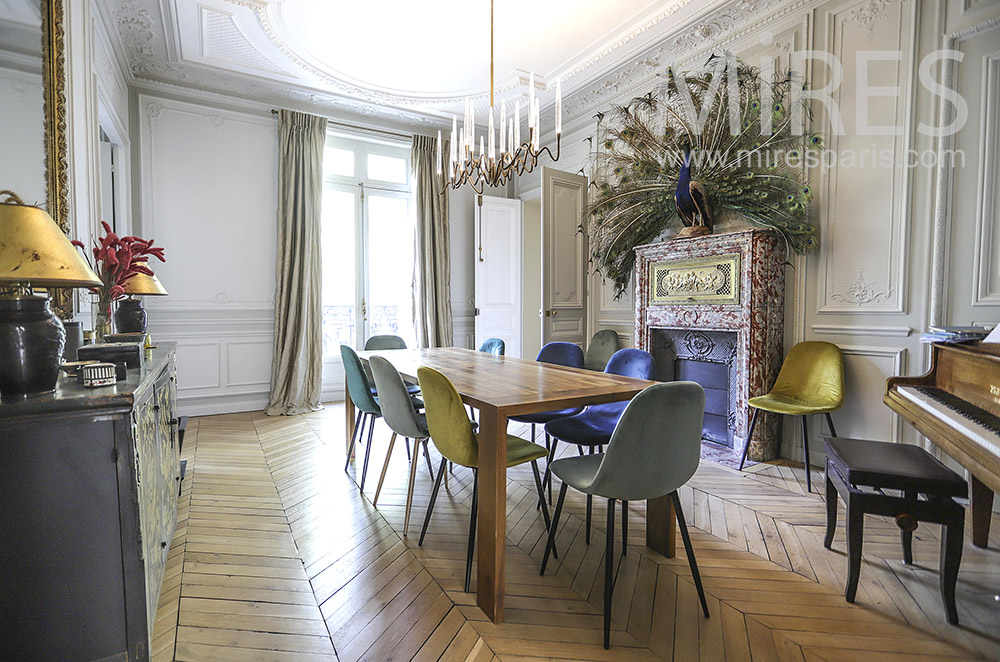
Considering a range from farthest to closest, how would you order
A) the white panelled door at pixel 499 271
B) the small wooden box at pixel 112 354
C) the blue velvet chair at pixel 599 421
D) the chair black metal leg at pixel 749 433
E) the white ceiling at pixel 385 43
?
1. the white panelled door at pixel 499 271
2. the white ceiling at pixel 385 43
3. the chair black metal leg at pixel 749 433
4. the blue velvet chair at pixel 599 421
5. the small wooden box at pixel 112 354

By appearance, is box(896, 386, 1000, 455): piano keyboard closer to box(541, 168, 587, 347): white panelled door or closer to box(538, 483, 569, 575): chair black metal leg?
box(538, 483, 569, 575): chair black metal leg

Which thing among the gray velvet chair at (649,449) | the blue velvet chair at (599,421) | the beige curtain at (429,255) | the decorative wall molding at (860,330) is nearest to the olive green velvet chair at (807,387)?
the decorative wall molding at (860,330)

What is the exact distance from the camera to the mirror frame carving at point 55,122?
2.03 metres

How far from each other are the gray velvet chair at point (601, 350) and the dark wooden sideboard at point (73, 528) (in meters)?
3.36

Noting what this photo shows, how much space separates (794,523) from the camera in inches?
93.3

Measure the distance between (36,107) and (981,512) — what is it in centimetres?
435

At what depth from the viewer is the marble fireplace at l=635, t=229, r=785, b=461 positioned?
10.6ft

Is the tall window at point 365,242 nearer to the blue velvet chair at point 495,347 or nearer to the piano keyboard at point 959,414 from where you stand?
the blue velvet chair at point 495,347

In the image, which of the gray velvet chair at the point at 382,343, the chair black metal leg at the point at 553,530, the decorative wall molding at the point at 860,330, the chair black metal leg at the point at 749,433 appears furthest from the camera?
the gray velvet chair at the point at 382,343

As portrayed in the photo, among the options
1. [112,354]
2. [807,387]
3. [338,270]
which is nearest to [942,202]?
[807,387]

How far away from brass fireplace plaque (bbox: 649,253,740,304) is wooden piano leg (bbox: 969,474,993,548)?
1587 millimetres

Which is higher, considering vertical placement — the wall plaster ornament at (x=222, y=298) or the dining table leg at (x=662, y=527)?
the wall plaster ornament at (x=222, y=298)

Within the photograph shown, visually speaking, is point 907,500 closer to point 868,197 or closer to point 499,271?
point 868,197

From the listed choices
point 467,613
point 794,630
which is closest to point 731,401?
point 794,630
